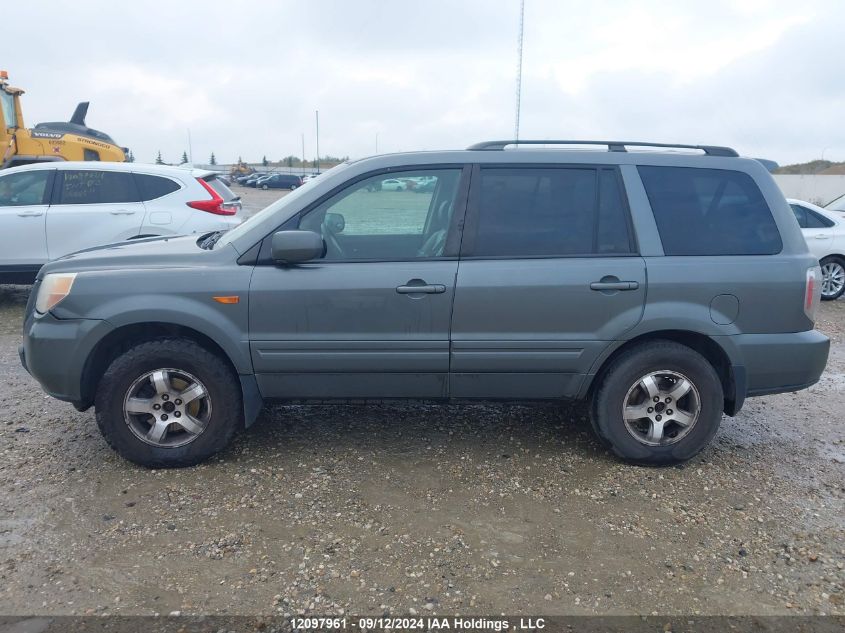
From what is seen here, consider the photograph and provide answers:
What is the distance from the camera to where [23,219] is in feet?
26.4

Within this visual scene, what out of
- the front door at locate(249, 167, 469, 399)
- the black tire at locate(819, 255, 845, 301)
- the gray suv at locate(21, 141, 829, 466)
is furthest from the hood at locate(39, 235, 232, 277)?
the black tire at locate(819, 255, 845, 301)

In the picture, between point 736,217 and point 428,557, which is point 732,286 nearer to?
point 736,217

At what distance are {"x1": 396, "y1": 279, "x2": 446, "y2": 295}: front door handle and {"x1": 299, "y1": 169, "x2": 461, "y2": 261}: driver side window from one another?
174 millimetres

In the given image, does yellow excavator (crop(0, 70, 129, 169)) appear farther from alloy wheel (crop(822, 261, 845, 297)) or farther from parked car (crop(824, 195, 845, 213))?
parked car (crop(824, 195, 845, 213))

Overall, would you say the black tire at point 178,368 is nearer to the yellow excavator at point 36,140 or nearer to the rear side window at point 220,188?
the rear side window at point 220,188

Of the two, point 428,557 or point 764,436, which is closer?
point 428,557

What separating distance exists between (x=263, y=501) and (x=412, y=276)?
1447mm

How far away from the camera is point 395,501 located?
3.64 meters

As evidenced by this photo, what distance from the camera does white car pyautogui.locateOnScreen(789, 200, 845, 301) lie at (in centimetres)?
1004

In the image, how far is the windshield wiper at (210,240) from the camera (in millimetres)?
4270

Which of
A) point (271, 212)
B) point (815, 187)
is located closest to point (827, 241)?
point (271, 212)

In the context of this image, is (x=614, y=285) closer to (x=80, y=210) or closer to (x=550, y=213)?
(x=550, y=213)

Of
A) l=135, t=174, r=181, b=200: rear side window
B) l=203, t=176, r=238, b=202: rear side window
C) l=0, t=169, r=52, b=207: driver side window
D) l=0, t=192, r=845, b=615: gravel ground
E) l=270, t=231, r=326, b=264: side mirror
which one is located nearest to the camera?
l=0, t=192, r=845, b=615: gravel ground

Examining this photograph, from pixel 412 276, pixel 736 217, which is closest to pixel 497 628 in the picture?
pixel 412 276
